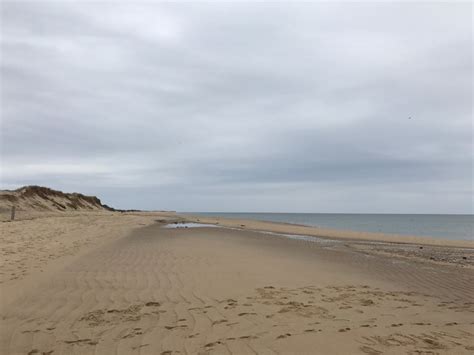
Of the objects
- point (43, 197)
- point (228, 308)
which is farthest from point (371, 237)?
point (43, 197)

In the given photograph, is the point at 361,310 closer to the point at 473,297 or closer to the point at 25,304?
the point at 473,297

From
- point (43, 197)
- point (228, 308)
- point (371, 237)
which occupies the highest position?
point (43, 197)

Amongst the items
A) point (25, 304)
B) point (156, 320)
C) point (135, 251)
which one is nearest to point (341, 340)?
point (156, 320)

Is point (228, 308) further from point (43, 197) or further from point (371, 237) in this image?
point (43, 197)

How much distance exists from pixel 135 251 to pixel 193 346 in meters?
11.0

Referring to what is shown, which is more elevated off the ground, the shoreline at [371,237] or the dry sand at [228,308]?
the shoreline at [371,237]

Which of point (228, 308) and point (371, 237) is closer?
point (228, 308)

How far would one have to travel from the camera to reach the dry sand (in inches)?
206

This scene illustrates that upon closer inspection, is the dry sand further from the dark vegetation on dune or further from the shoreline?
the dark vegetation on dune

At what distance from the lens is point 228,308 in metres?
7.01

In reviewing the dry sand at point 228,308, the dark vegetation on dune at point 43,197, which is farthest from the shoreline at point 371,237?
the dark vegetation on dune at point 43,197

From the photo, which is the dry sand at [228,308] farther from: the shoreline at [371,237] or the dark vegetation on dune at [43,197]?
the dark vegetation on dune at [43,197]

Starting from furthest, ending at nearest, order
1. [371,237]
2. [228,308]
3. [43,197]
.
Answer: [43,197] → [371,237] → [228,308]

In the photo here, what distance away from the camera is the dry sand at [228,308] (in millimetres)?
5238
